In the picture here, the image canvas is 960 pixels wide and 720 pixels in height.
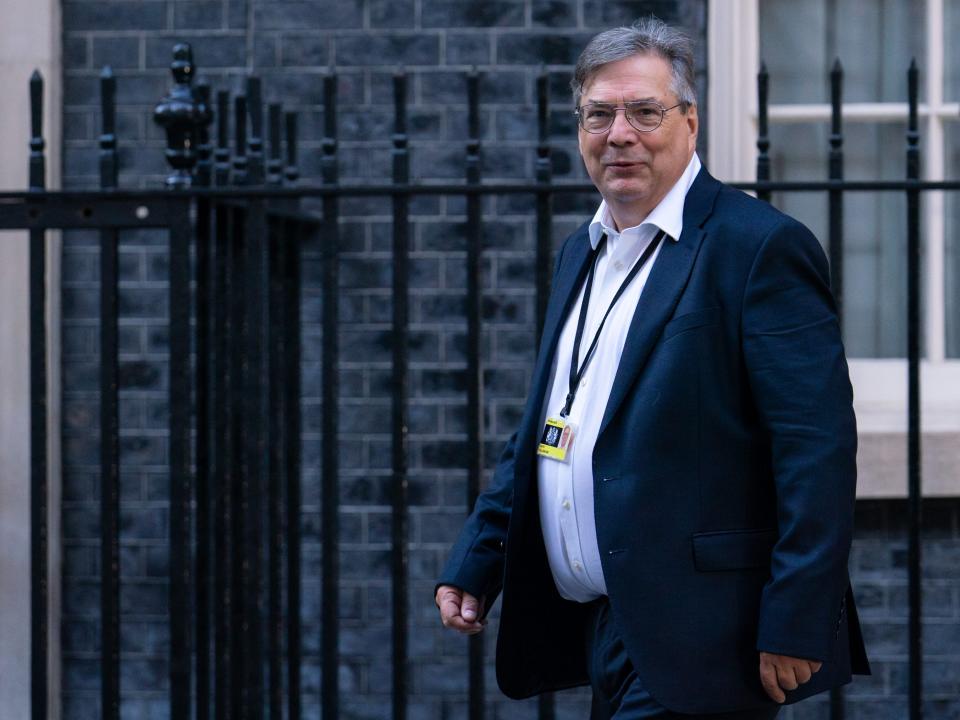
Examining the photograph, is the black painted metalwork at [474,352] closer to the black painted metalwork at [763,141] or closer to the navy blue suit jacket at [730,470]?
the black painted metalwork at [763,141]

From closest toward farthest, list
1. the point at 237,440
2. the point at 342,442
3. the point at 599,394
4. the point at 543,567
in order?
the point at 599,394, the point at 543,567, the point at 237,440, the point at 342,442

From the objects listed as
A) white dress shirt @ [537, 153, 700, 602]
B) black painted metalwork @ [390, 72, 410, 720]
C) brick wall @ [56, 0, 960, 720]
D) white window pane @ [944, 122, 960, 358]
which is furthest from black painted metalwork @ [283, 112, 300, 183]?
white window pane @ [944, 122, 960, 358]

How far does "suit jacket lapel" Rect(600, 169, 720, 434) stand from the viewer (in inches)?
91.9

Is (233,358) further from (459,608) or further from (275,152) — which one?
(459,608)

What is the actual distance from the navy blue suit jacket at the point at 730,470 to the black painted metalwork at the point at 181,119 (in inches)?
57.5

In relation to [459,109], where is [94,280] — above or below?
below

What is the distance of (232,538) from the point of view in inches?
139

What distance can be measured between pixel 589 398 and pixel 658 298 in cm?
22

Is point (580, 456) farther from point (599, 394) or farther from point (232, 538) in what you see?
point (232, 538)

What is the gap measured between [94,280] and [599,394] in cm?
292

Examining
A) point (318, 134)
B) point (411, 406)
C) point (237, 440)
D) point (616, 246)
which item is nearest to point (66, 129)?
point (318, 134)

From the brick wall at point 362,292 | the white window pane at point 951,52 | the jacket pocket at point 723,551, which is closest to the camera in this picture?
the jacket pocket at point 723,551

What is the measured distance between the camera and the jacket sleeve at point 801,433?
2.18m

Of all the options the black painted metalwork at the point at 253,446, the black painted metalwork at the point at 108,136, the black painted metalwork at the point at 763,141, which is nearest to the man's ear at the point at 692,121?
the black painted metalwork at the point at 763,141
